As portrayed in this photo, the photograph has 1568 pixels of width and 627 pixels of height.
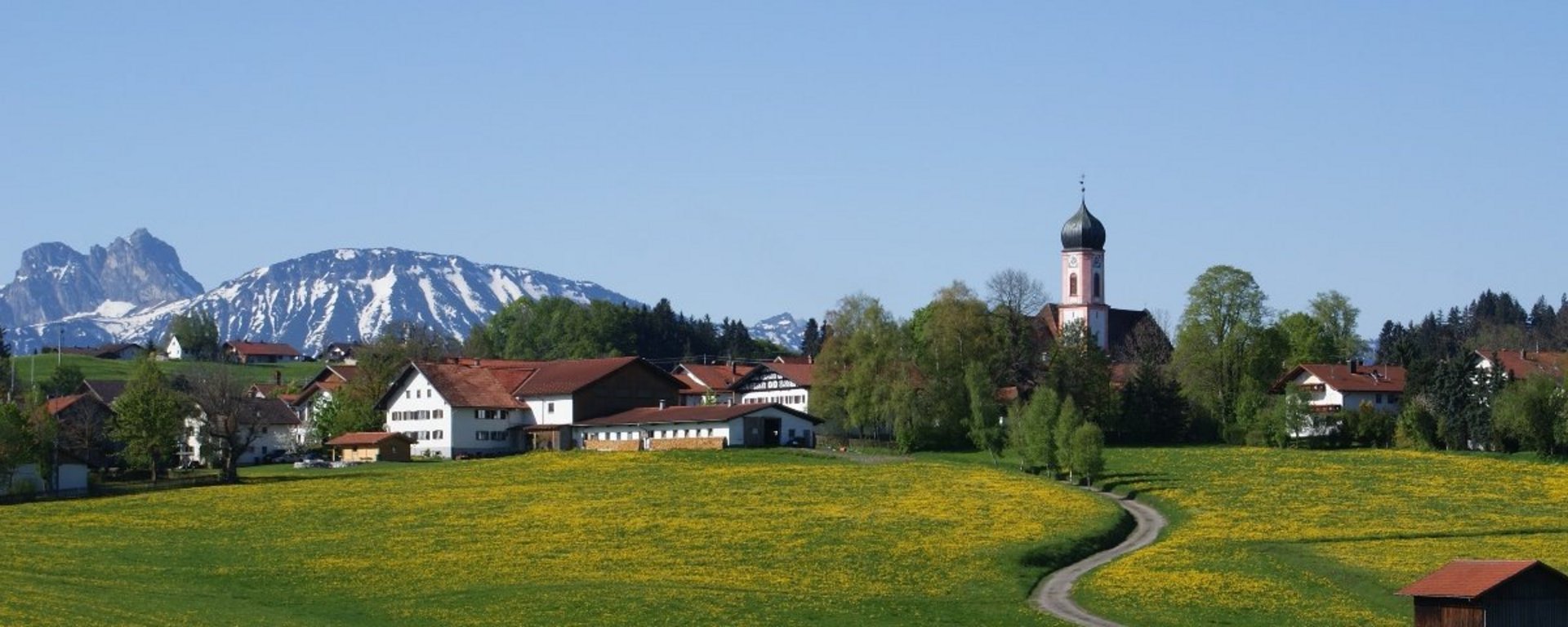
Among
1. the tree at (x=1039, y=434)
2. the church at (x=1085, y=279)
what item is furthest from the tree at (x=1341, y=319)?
the tree at (x=1039, y=434)

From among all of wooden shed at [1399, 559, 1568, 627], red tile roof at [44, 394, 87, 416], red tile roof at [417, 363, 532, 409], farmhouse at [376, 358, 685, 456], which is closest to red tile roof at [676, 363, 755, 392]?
farmhouse at [376, 358, 685, 456]

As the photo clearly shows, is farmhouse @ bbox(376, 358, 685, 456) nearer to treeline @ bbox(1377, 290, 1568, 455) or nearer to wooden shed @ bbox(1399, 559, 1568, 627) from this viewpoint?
treeline @ bbox(1377, 290, 1568, 455)

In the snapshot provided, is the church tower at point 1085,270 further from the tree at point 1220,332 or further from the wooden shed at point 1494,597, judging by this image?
A: the wooden shed at point 1494,597

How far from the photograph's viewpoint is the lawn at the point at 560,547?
57.3m

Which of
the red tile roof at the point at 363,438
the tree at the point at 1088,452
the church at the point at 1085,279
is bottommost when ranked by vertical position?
the tree at the point at 1088,452

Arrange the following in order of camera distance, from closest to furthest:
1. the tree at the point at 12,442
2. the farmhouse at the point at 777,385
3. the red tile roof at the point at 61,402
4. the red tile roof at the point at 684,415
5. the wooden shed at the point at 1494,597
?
1. the wooden shed at the point at 1494,597
2. the tree at the point at 12,442
3. the red tile roof at the point at 684,415
4. the red tile roof at the point at 61,402
5. the farmhouse at the point at 777,385

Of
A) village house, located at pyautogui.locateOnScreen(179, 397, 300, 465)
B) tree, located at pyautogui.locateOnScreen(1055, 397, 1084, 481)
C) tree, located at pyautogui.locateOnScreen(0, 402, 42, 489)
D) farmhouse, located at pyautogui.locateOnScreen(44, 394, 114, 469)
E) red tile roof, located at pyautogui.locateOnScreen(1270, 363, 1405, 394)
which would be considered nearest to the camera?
tree, located at pyautogui.locateOnScreen(0, 402, 42, 489)

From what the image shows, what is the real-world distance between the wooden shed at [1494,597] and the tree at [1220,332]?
84.8 m

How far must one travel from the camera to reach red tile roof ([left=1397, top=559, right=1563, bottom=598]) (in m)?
50.6

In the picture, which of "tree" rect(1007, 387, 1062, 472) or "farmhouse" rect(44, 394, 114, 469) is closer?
"tree" rect(1007, 387, 1062, 472)

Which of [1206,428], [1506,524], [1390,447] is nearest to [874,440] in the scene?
[1206,428]

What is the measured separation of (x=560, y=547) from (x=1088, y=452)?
3542 centimetres

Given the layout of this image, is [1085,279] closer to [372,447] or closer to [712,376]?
[712,376]

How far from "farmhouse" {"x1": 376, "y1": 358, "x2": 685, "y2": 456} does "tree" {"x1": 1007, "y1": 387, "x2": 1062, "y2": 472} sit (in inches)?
1326
